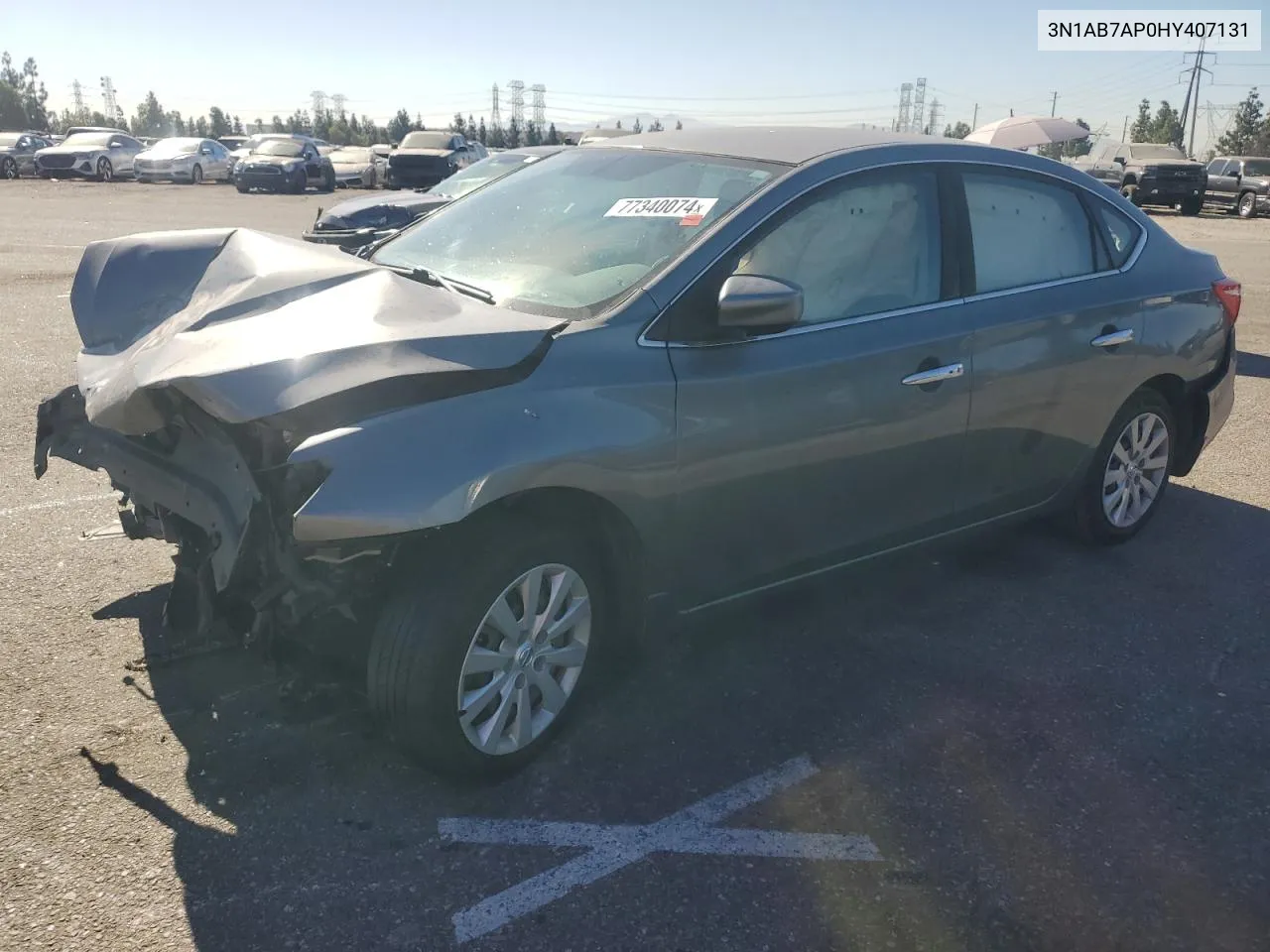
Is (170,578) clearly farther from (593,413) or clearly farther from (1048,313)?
(1048,313)

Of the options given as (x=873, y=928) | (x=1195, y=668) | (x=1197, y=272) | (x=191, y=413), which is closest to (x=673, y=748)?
(x=873, y=928)

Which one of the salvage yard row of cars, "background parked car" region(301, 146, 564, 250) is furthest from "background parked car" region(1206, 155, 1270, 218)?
"background parked car" region(301, 146, 564, 250)

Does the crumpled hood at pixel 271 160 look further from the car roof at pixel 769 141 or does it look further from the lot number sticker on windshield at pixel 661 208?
the lot number sticker on windshield at pixel 661 208

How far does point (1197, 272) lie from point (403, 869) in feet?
14.6

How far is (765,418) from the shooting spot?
3461 mm

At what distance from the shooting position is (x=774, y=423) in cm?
349

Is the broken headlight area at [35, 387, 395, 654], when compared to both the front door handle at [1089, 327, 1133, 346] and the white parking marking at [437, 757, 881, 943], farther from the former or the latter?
the front door handle at [1089, 327, 1133, 346]

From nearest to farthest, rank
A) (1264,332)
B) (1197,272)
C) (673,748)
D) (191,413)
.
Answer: (191,413) < (673,748) < (1197,272) < (1264,332)

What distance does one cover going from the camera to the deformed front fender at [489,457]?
2676mm

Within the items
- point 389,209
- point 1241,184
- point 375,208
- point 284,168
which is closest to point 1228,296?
point 389,209

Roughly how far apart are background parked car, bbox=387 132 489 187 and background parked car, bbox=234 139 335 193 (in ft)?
16.6

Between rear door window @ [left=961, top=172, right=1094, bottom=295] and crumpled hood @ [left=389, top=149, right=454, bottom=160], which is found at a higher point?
crumpled hood @ [left=389, top=149, right=454, bottom=160]

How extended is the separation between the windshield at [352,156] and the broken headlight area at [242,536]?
34.3 metres

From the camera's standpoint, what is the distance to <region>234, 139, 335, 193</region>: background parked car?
30.9m
